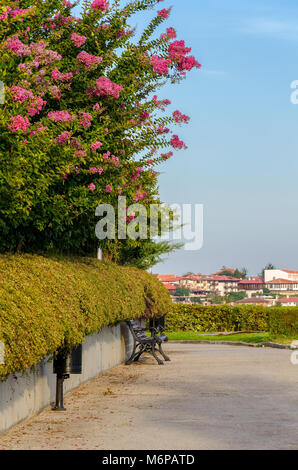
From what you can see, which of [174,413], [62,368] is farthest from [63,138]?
[174,413]

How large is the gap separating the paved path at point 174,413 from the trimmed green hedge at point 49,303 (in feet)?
3.46

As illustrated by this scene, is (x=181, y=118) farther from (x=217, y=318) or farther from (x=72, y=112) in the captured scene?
(x=217, y=318)

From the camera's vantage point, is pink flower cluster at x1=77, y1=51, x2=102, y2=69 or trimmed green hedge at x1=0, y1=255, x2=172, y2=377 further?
pink flower cluster at x1=77, y1=51, x2=102, y2=69

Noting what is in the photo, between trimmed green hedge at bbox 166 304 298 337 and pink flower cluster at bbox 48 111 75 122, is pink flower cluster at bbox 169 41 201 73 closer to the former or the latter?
pink flower cluster at bbox 48 111 75 122

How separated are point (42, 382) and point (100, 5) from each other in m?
6.44

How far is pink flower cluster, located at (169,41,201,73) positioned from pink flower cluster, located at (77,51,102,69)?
1674mm

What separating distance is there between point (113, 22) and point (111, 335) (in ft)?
26.4

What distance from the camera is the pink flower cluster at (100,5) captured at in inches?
485

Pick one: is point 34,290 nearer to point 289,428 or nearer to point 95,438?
point 95,438

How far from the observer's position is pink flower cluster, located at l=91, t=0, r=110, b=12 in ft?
40.4

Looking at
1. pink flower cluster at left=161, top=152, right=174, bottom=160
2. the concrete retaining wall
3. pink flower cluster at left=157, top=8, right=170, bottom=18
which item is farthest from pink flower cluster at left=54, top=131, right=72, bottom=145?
pink flower cluster at left=161, top=152, right=174, bottom=160

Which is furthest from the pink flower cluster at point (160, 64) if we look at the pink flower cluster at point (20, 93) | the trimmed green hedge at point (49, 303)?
the trimmed green hedge at point (49, 303)

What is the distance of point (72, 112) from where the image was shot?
38.0 feet
